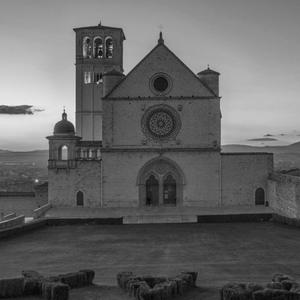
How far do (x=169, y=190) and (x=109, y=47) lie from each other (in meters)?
18.7

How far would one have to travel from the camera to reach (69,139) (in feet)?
133

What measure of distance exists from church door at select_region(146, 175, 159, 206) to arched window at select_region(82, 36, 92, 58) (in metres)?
17.1

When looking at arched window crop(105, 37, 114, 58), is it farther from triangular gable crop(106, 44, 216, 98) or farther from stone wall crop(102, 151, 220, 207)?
stone wall crop(102, 151, 220, 207)

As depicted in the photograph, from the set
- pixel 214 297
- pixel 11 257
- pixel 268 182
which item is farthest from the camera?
pixel 268 182

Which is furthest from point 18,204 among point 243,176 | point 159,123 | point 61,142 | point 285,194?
point 285,194

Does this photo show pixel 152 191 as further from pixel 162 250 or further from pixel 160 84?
pixel 162 250

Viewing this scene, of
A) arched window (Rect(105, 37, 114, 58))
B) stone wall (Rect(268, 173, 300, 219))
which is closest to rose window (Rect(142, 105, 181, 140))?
stone wall (Rect(268, 173, 300, 219))

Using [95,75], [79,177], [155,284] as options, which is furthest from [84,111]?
[155,284]

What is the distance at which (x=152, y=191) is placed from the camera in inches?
1574

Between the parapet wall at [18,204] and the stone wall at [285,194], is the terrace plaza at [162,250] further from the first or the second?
the parapet wall at [18,204]

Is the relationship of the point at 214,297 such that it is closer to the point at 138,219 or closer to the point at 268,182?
the point at 138,219

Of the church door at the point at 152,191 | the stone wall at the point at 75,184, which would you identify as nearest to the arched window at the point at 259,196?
the church door at the point at 152,191

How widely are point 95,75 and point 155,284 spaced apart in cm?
3643

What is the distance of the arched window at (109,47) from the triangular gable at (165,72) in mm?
10513
